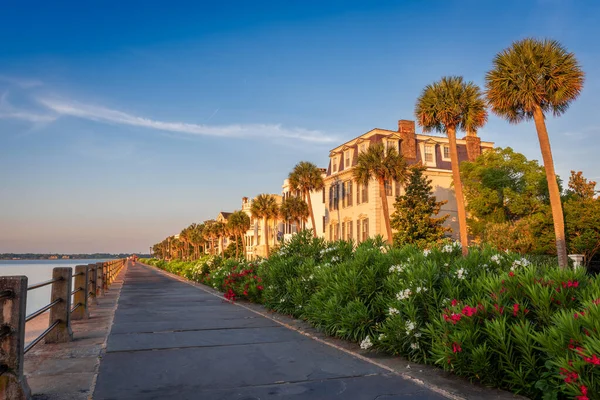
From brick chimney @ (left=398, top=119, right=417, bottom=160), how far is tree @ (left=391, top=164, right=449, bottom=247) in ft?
18.0

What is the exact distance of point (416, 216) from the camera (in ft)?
136

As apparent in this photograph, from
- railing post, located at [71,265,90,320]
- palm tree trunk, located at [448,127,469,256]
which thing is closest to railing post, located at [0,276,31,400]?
railing post, located at [71,265,90,320]

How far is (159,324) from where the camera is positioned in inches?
393

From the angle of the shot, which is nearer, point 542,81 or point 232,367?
point 232,367

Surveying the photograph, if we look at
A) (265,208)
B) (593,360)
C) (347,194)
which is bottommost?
(593,360)

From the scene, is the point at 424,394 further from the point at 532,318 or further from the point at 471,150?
the point at 471,150

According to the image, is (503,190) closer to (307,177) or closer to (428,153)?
(428,153)

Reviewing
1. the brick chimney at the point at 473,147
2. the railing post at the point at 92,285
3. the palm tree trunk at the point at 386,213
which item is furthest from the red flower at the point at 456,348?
the brick chimney at the point at 473,147

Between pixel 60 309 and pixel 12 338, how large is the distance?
11.6 feet

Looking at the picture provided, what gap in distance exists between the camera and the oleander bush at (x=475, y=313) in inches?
174

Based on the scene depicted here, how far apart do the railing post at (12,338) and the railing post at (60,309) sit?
3.35 m

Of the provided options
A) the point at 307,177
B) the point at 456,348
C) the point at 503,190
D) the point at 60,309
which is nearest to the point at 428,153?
the point at 503,190

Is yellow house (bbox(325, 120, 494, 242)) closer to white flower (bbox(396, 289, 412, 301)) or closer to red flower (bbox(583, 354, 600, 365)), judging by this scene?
white flower (bbox(396, 289, 412, 301))

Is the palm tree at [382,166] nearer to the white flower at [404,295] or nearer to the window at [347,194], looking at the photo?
the window at [347,194]
